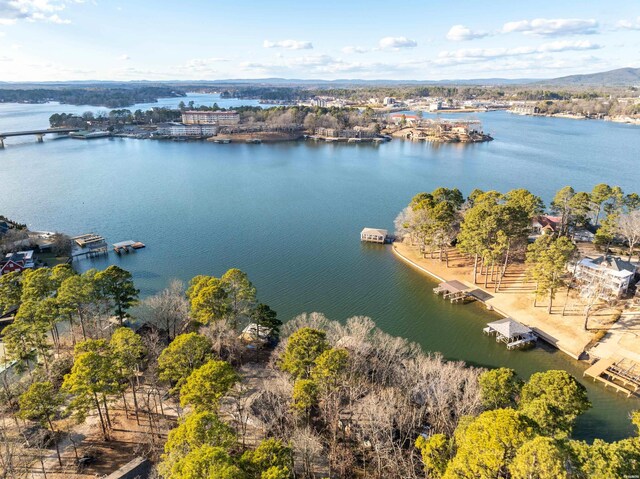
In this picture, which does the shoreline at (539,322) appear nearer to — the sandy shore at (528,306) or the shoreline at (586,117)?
the sandy shore at (528,306)

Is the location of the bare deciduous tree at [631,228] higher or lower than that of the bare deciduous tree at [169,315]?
higher

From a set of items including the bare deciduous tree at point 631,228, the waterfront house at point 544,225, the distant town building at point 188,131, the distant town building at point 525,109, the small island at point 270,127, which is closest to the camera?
the bare deciduous tree at point 631,228

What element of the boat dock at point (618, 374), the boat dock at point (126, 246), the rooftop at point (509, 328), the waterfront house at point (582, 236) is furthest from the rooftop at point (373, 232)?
the boat dock at point (126, 246)

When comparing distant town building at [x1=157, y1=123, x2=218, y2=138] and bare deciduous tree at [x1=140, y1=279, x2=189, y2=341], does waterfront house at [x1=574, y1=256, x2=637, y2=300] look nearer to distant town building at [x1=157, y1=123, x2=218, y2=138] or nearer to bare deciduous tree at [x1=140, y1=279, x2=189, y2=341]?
bare deciduous tree at [x1=140, y1=279, x2=189, y2=341]

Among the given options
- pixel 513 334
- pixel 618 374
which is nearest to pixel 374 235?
pixel 513 334

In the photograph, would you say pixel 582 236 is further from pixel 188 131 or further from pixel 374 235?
pixel 188 131

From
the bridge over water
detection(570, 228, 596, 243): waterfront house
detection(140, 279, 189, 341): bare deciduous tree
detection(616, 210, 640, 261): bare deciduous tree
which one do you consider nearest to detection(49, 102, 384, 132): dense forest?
the bridge over water
